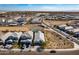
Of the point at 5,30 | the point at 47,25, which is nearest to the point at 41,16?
the point at 47,25

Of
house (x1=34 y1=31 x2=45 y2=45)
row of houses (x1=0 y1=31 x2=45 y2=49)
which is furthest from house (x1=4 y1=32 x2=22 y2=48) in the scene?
house (x1=34 y1=31 x2=45 y2=45)

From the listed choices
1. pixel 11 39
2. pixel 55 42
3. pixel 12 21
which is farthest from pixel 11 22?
pixel 55 42

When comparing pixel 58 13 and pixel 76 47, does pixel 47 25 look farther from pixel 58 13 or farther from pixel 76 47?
pixel 76 47

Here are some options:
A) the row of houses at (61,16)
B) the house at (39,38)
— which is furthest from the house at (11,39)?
the row of houses at (61,16)

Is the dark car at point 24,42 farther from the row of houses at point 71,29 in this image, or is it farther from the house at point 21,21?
the row of houses at point 71,29

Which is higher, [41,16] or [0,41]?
[41,16]

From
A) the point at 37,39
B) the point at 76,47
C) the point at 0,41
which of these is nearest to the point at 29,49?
the point at 37,39

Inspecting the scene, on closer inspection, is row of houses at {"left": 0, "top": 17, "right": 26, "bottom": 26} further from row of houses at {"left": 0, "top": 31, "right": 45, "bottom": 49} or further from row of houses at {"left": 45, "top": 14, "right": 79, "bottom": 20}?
row of houses at {"left": 45, "top": 14, "right": 79, "bottom": 20}
